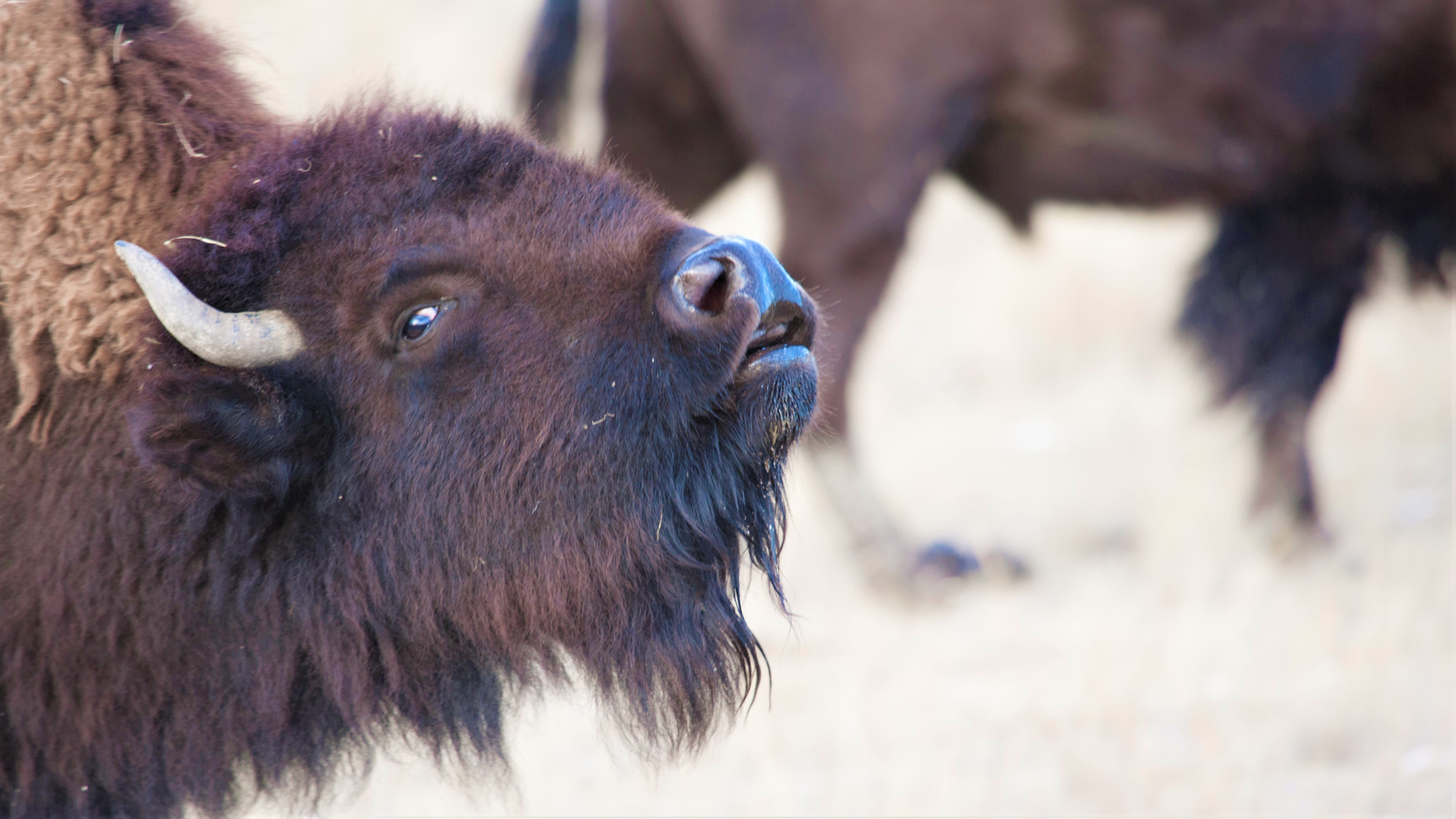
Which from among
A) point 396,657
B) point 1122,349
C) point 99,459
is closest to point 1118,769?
point 396,657

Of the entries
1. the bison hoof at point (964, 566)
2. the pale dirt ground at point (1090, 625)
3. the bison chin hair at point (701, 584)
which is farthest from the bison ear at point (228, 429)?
the bison hoof at point (964, 566)

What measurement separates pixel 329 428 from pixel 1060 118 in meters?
3.60

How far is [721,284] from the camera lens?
1.93 metres

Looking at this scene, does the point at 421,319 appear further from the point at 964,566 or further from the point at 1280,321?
the point at 1280,321

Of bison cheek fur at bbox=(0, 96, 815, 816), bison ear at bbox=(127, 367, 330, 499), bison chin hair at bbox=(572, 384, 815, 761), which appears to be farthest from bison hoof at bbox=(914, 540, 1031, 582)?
bison ear at bbox=(127, 367, 330, 499)

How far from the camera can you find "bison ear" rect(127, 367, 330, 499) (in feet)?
6.25

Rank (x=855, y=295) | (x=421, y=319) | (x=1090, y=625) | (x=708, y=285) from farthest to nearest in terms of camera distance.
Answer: (x=855, y=295) → (x=1090, y=625) → (x=421, y=319) → (x=708, y=285)

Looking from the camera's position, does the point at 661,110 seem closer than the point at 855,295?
No

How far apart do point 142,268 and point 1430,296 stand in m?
5.08

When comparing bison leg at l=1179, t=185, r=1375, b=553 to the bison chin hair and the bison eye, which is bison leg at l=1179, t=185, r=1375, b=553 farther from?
the bison eye

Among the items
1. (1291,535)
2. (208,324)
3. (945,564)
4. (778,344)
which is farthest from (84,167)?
(1291,535)

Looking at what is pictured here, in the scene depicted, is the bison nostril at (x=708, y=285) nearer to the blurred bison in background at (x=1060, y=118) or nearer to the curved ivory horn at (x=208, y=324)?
the curved ivory horn at (x=208, y=324)

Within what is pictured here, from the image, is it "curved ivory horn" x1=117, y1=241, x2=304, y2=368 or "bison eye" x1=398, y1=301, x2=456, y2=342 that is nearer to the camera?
"curved ivory horn" x1=117, y1=241, x2=304, y2=368

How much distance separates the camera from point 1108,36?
15.6 ft
